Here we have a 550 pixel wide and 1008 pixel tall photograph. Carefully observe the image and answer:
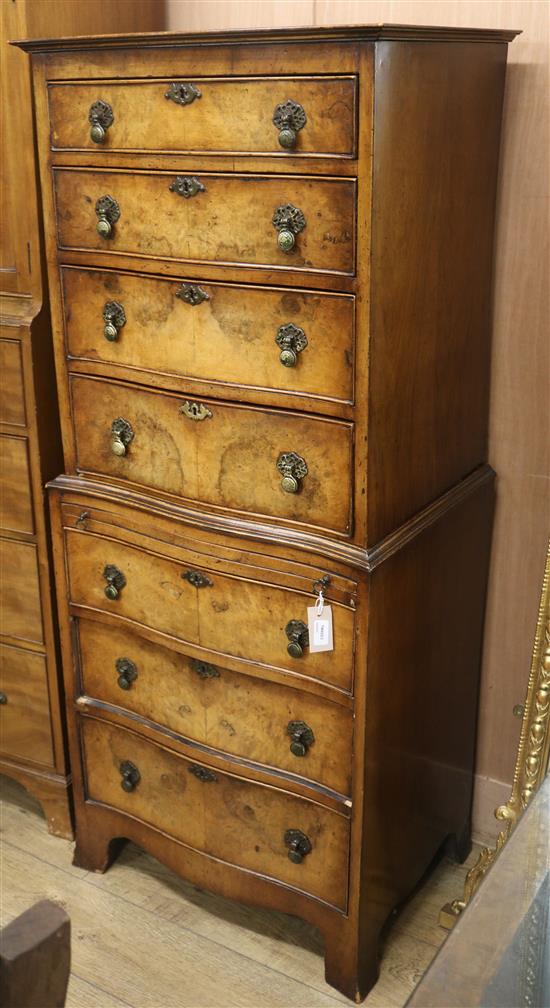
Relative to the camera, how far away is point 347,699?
2025 millimetres

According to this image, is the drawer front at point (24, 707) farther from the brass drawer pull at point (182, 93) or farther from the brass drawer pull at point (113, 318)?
the brass drawer pull at point (182, 93)

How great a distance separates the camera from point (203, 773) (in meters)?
2.28

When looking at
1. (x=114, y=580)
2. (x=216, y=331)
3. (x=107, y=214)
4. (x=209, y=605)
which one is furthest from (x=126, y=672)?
(x=107, y=214)

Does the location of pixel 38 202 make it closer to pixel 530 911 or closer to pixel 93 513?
pixel 93 513

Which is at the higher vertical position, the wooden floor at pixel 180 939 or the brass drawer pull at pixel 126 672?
the brass drawer pull at pixel 126 672

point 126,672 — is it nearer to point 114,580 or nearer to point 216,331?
point 114,580

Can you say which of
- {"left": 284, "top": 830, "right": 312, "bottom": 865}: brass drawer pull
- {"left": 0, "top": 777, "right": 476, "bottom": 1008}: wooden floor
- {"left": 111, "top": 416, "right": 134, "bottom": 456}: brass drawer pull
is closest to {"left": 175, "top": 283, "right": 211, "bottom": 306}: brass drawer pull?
{"left": 111, "top": 416, "right": 134, "bottom": 456}: brass drawer pull

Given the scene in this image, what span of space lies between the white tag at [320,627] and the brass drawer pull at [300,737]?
20 cm

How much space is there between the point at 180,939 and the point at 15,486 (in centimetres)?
102

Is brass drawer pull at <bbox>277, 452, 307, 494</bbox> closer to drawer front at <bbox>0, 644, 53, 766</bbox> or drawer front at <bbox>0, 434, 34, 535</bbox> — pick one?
drawer front at <bbox>0, 434, 34, 535</bbox>

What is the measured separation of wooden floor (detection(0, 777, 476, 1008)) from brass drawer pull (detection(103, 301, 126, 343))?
1238mm

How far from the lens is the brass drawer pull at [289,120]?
5.74 ft

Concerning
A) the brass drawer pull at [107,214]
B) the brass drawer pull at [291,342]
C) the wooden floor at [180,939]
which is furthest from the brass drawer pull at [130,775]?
the brass drawer pull at [107,214]

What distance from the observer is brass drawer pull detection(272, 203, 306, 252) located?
1.81 metres
